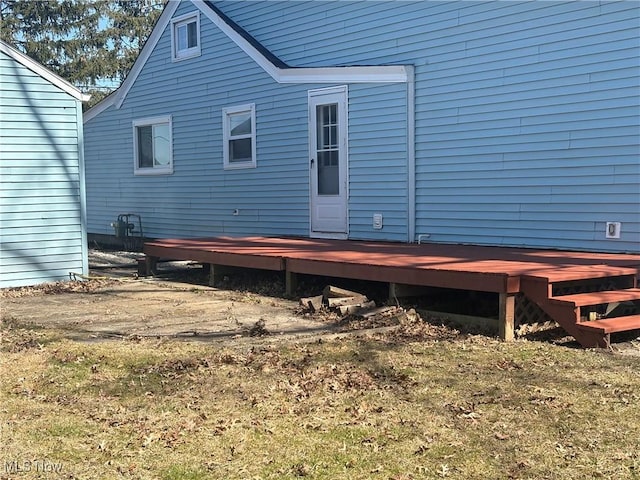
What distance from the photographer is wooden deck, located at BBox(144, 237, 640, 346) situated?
5867 mm

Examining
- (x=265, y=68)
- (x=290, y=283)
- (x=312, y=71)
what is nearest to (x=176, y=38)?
(x=265, y=68)

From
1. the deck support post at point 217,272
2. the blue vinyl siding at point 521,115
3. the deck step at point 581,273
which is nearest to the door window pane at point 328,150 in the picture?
the blue vinyl siding at point 521,115

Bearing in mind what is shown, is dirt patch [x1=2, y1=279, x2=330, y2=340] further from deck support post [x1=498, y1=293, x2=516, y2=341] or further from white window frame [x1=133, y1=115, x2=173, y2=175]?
white window frame [x1=133, y1=115, x2=173, y2=175]

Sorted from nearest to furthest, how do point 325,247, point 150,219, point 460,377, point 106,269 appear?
point 460,377
point 325,247
point 106,269
point 150,219

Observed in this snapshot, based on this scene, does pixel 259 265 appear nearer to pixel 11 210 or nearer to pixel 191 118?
pixel 11 210

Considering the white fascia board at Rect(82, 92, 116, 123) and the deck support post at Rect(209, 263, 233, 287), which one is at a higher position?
the white fascia board at Rect(82, 92, 116, 123)

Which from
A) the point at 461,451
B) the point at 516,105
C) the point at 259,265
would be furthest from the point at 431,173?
the point at 461,451

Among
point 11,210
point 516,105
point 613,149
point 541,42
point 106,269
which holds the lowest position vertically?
point 106,269

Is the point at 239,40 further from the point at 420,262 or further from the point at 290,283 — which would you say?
the point at 420,262

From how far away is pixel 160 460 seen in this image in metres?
3.37

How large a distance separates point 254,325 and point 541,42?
500 cm

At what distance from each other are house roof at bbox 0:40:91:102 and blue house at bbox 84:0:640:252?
3411 mm

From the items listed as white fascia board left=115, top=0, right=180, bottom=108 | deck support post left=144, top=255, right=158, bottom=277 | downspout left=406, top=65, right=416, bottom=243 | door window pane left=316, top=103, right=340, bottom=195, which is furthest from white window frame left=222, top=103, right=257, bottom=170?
downspout left=406, top=65, right=416, bottom=243

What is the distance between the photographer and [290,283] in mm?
8086
